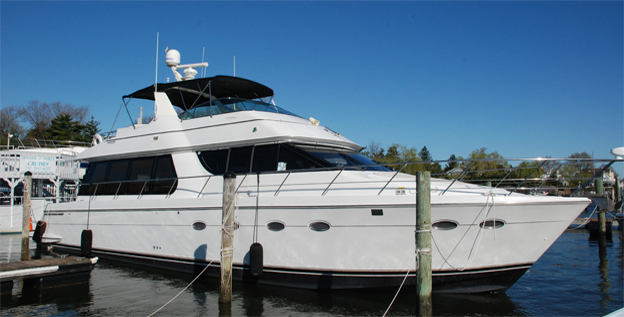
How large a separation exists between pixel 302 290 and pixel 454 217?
2.89 m

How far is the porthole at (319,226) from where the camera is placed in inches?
258

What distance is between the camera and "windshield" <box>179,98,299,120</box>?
8.73 meters

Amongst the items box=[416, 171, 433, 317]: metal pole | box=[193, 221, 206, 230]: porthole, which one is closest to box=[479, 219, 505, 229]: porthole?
box=[416, 171, 433, 317]: metal pole

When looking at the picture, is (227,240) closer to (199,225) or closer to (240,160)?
Result: (199,225)

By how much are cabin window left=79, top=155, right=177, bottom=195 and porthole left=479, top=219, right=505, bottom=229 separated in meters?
6.10

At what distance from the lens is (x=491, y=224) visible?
5957 millimetres

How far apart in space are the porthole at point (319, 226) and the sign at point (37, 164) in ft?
55.6

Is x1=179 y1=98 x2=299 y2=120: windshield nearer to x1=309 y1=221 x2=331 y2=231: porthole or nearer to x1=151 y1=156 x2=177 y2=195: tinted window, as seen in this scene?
x1=151 y1=156 x2=177 y2=195: tinted window

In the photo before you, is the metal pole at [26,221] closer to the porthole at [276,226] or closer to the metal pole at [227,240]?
the metal pole at [227,240]

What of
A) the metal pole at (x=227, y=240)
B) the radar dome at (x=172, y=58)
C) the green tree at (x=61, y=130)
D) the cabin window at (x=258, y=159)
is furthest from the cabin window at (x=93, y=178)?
the green tree at (x=61, y=130)

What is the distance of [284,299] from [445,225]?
2.87 m

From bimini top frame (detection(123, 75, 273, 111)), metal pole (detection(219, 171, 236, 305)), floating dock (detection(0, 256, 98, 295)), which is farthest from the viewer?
bimini top frame (detection(123, 75, 273, 111))

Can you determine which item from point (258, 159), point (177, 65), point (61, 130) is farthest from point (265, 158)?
point (61, 130)

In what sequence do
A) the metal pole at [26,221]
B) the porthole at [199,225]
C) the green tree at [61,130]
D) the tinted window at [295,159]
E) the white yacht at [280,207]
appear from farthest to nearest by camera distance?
the green tree at [61,130], the metal pole at [26,221], the porthole at [199,225], the tinted window at [295,159], the white yacht at [280,207]
